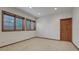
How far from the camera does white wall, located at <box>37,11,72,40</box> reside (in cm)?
707

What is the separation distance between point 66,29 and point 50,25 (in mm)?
1785

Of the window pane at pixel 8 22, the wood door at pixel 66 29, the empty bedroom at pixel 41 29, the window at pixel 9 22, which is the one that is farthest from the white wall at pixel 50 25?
the window pane at pixel 8 22

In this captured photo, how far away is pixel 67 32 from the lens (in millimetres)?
6531

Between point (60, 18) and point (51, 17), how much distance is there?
1.08 metres

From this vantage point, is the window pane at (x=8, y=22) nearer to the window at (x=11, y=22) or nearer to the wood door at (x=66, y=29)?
the window at (x=11, y=22)

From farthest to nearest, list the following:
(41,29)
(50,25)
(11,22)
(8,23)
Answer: (41,29)
(50,25)
(11,22)
(8,23)

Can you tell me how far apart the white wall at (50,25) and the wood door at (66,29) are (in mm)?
295

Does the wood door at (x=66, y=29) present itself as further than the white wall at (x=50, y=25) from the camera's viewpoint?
No

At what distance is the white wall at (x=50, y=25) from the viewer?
7074mm

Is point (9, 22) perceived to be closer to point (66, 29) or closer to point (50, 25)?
point (50, 25)

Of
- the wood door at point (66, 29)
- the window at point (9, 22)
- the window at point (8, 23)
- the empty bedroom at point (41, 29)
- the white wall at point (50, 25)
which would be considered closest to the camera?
the empty bedroom at point (41, 29)

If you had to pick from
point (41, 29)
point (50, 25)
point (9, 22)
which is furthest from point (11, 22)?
point (41, 29)

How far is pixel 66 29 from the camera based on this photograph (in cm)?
662

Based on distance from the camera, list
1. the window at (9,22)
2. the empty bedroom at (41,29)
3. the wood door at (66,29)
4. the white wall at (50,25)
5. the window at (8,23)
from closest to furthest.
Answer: the empty bedroom at (41,29) < the window at (9,22) < the window at (8,23) < the wood door at (66,29) < the white wall at (50,25)
